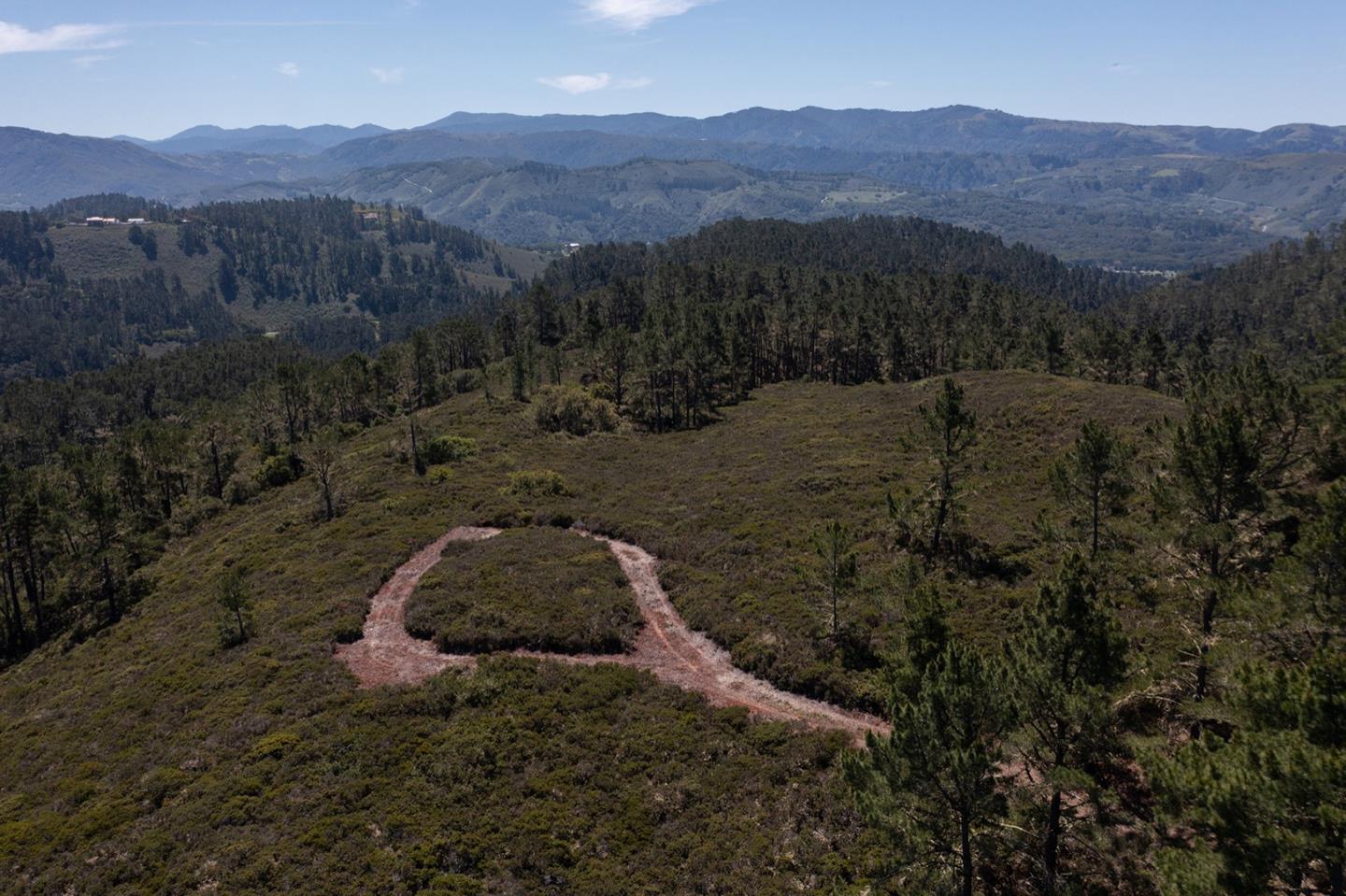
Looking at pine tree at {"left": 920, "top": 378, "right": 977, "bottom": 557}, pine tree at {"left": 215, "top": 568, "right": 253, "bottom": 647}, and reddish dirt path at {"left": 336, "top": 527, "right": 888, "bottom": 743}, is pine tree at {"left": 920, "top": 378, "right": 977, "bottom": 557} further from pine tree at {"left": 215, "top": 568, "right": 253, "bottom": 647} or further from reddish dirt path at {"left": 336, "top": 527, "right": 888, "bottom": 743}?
pine tree at {"left": 215, "top": 568, "right": 253, "bottom": 647}

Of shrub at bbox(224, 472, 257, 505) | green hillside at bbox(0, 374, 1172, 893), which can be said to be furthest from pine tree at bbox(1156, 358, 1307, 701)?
shrub at bbox(224, 472, 257, 505)

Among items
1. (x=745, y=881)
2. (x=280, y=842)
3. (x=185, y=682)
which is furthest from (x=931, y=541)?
(x=185, y=682)

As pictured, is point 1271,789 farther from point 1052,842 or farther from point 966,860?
point 1052,842

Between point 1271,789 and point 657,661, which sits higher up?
point 1271,789

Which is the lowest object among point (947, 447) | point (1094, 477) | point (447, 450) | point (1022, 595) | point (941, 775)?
point (447, 450)

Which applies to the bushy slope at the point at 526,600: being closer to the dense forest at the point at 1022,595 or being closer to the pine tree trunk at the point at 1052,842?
the dense forest at the point at 1022,595

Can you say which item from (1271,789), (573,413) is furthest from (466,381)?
(1271,789)

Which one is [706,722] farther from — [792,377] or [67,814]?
[792,377]
